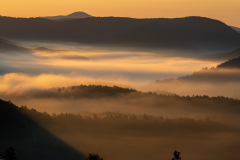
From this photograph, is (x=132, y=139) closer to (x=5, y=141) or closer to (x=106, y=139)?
(x=106, y=139)

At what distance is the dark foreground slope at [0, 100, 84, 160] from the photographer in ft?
398

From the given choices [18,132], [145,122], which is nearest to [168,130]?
[145,122]

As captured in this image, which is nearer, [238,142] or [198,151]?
[198,151]

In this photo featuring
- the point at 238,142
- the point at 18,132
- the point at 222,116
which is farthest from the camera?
the point at 222,116

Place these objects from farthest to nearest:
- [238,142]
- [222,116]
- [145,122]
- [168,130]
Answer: [222,116]
[145,122]
[168,130]
[238,142]

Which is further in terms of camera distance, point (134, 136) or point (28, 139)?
point (134, 136)

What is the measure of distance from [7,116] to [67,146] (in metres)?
26.4

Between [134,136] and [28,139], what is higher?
[134,136]

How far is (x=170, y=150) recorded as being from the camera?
442ft

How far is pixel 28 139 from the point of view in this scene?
13088 centimetres

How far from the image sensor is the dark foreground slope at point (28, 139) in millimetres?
121450

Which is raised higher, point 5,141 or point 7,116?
point 7,116

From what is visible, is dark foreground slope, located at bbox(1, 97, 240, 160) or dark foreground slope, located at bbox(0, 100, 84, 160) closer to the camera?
dark foreground slope, located at bbox(0, 100, 84, 160)

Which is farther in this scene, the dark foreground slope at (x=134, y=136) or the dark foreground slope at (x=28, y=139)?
the dark foreground slope at (x=134, y=136)
